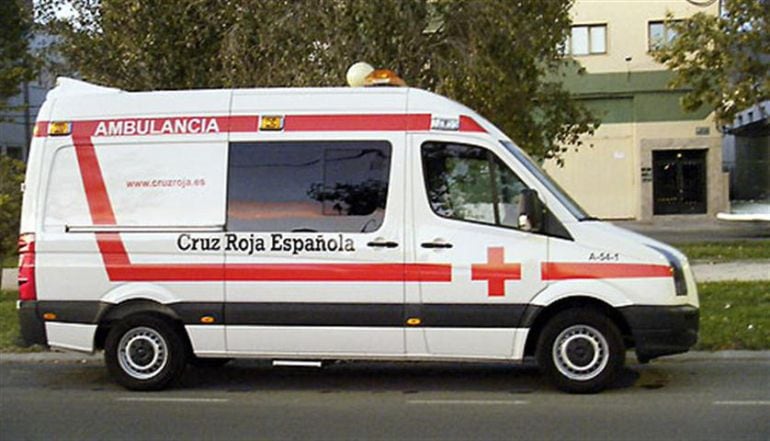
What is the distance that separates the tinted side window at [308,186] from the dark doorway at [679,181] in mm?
28036

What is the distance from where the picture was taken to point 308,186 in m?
7.51

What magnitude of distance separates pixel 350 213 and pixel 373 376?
1.88 m

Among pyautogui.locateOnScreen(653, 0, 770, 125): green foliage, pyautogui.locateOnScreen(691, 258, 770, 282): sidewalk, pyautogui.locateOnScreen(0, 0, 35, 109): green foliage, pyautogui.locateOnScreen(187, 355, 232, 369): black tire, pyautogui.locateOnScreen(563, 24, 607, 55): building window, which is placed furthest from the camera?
pyautogui.locateOnScreen(563, 24, 607, 55): building window

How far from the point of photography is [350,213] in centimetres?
743

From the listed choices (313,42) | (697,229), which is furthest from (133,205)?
(697,229)

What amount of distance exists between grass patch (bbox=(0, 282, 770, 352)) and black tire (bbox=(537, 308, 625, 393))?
242cm

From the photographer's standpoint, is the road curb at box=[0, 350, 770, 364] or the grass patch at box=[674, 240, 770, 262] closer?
the road curb at box=[0, 350, 770, 364]

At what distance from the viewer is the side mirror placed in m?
7.17

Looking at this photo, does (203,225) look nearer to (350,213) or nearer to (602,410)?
(350,213)

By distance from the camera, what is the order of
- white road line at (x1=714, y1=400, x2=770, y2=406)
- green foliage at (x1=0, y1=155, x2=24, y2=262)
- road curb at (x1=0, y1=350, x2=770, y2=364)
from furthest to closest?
green foliage at (x1=0, y1=155, x2=24, y2=262) < road curb at (x1=0, y1=350, x2=770, y2=364) < white road line at (x1=714, y1=400, x2=770, y2=406)

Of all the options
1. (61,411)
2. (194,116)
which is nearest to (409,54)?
(194,116)

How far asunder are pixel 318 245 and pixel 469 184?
4.57ft

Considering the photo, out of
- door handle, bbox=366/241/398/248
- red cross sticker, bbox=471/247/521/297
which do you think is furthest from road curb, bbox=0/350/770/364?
door handle, bbox=366/241/398/248

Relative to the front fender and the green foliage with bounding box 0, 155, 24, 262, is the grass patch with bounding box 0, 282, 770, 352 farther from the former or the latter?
the front fender
